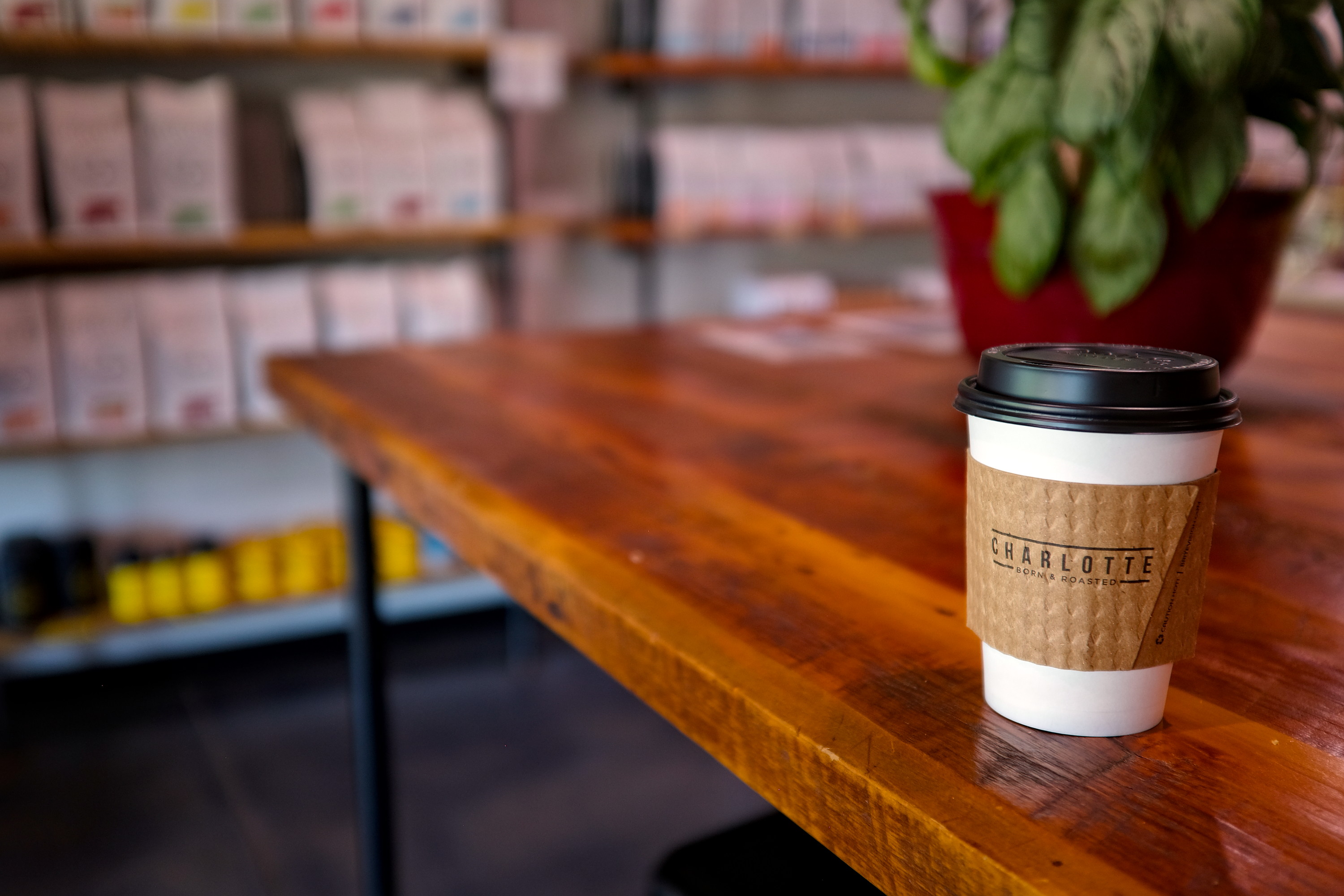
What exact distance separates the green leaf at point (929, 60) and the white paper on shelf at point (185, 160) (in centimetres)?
183

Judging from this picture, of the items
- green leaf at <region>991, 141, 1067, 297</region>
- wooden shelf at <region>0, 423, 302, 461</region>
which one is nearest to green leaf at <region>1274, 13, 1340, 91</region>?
green leaf at <region>991, 141, 1067, 297</region>

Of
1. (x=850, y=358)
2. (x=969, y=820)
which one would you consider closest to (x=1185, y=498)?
(x=969, y=820)

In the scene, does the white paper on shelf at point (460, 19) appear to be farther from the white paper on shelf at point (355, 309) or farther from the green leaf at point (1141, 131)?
the green leaf at point (1141, 131)

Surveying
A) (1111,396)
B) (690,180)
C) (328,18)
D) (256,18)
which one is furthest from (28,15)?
(1111,396)

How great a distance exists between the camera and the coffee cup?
46cm

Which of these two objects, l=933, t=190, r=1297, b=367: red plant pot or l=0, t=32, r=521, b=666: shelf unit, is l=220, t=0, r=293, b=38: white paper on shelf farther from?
l=933, t=190, r=1297, b=367: red plant pot

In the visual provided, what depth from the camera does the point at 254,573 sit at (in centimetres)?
274

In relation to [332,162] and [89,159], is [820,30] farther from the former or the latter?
[89,159]

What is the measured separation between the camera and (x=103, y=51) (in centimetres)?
250

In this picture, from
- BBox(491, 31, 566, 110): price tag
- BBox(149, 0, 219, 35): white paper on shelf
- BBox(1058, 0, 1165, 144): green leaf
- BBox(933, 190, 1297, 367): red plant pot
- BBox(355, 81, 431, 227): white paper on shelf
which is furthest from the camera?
BBox(491, 31, 566, 110): price tag

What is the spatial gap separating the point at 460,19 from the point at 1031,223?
2047 millimetres

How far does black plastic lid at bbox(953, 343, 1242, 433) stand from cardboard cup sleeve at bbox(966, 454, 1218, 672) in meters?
0.02

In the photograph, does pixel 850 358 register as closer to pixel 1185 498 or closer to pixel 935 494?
pixel 935 494

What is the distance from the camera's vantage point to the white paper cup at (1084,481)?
46 centimetres
